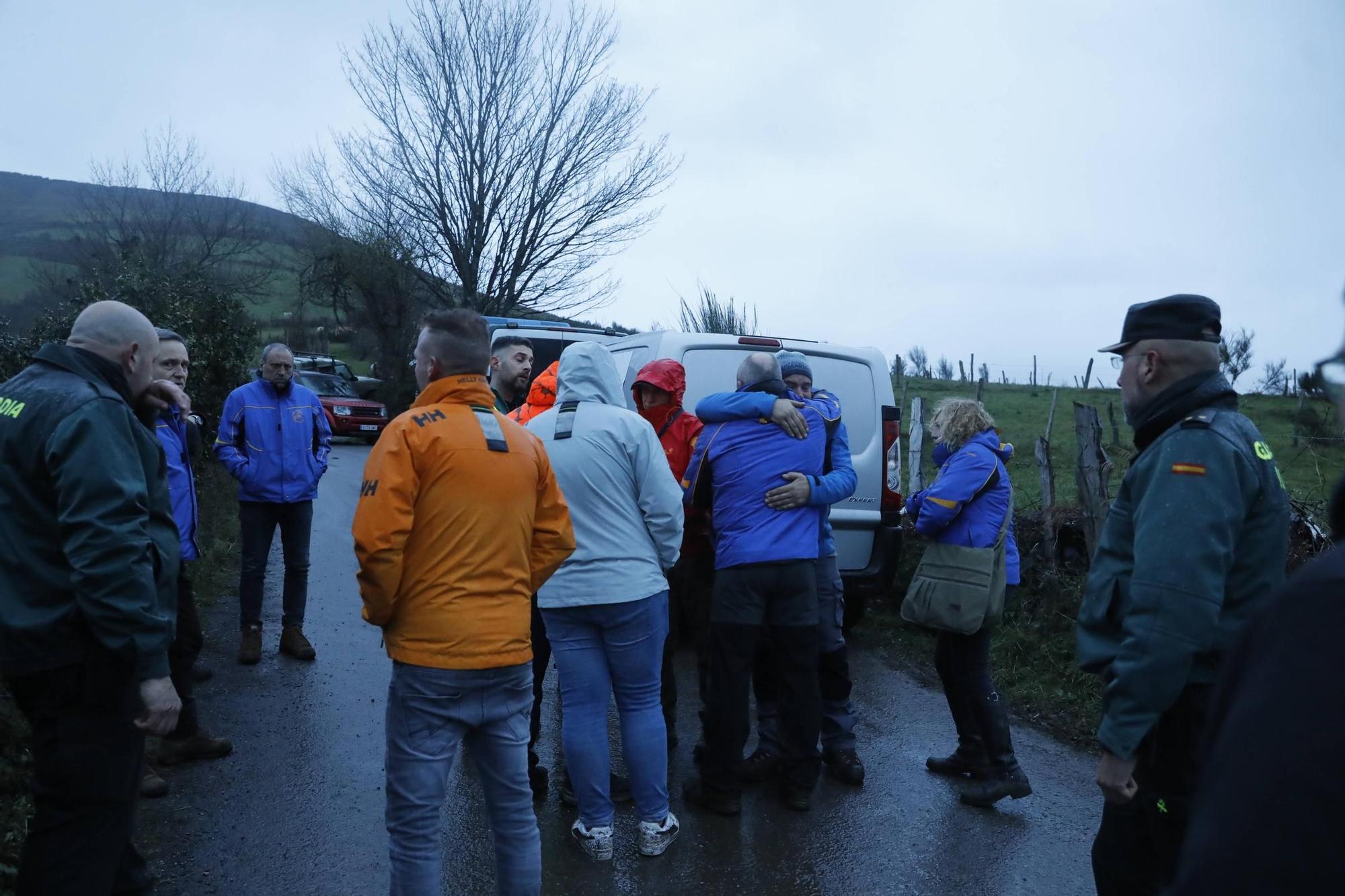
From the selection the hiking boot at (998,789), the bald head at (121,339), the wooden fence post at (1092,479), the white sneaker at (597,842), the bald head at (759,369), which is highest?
the bald head at (759,369)

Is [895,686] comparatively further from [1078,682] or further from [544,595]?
[544,595]

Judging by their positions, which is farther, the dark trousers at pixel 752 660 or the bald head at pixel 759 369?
the bald head at pixel 759 369

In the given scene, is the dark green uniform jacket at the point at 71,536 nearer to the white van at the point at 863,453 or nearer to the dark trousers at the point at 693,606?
the dark trousers at the point at 693,606

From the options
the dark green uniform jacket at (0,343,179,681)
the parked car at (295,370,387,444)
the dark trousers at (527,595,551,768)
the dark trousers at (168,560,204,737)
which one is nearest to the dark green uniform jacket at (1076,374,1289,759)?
the dark green uniform jacket at (0,343,179,681)

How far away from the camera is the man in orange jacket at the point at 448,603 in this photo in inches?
110

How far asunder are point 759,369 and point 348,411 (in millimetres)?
17211

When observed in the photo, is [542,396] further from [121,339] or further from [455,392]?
[121,339]

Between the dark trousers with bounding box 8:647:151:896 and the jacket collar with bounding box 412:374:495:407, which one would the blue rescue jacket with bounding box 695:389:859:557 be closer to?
the jacket collar with bounding box 412:374:495:407

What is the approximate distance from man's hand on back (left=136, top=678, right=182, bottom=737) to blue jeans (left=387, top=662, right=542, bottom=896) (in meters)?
0.61

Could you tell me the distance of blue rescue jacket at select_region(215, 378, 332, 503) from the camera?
19.6 ft

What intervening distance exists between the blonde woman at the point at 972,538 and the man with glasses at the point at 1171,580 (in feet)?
6.61

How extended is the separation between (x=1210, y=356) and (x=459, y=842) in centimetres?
327

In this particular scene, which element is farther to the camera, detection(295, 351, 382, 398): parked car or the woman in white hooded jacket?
detection(295, 351, 382, 398): parked car

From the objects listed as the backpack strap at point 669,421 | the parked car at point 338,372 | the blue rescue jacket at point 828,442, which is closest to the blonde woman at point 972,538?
the blue rescue jacket at point 828,442
